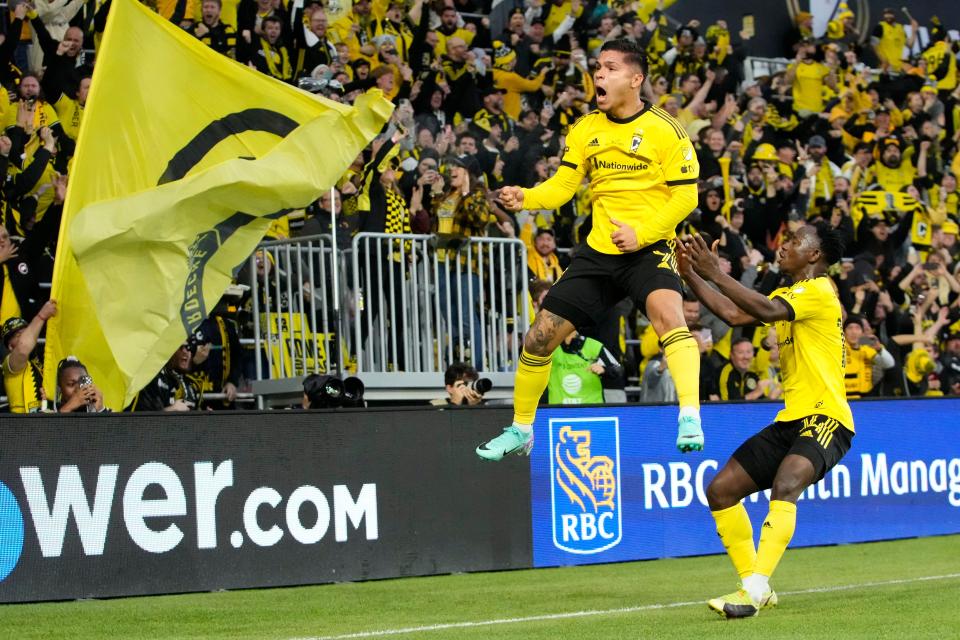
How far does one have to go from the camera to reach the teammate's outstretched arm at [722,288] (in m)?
8.47

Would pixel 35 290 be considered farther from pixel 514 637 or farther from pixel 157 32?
pixel 514 637

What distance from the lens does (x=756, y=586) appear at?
28.0 ft

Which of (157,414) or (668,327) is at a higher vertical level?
(668,327)

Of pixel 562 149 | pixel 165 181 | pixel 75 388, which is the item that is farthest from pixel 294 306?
pixel 562 149

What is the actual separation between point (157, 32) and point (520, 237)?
5281 millimetres

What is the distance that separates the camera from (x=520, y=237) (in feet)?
54.3

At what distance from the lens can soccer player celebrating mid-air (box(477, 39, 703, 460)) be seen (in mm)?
8367

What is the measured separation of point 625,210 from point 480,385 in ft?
14.6

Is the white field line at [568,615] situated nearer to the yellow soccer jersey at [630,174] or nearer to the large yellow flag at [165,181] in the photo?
the yellow soccer jersey at [630,174]

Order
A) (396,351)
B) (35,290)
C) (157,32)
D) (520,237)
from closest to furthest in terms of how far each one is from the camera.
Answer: (157,32) < (35,290) < (396,351) < (520,237)

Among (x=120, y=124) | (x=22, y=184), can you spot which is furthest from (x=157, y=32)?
(x=22, y=184)

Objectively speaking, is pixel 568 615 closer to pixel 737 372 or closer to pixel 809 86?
pixel 737 372

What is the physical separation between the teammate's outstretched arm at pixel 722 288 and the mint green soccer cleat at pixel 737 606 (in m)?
1.59

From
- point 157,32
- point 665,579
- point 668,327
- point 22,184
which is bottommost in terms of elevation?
point 665,579
